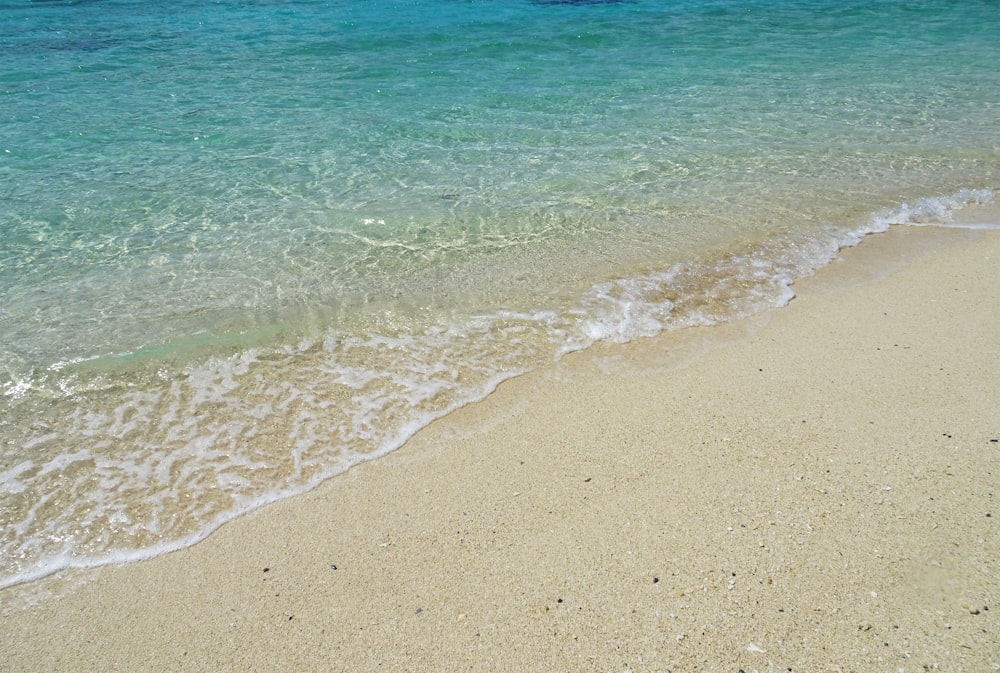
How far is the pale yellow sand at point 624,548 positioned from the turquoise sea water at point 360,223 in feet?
1.32

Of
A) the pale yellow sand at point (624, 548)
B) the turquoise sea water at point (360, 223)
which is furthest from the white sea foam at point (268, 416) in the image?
the pale yellow sand at point (624, 548)

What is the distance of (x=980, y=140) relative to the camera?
30.1ft

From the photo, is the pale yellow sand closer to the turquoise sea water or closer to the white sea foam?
the white sea foam

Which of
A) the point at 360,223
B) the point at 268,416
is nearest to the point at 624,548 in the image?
the point at 268,416

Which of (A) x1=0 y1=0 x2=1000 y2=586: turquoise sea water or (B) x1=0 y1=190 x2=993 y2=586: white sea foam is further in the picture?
(A) x1=0 y1=0 x2=1000 y2=586: turquoise sea water

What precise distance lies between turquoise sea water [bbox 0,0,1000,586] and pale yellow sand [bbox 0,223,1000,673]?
403mm

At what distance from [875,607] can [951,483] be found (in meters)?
1.08

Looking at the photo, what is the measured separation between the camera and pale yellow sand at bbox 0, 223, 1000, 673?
2926mm

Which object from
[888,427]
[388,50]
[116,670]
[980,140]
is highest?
[388,50]

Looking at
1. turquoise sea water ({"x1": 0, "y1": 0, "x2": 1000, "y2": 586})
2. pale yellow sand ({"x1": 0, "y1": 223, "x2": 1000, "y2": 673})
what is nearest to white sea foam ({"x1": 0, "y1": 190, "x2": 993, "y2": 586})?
turquoise sea water ({"x1": 0, "y1": 0, "x2": 1000, "y2": 586})

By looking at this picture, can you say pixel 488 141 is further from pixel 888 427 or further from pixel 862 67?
pixel 862 67

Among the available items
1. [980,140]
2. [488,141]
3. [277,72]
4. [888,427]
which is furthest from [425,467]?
[277,72]

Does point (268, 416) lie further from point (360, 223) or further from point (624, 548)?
point (360, 223)

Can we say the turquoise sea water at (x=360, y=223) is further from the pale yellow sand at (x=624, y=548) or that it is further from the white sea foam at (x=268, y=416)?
the pale yellow sand at (x=624, y=548)
